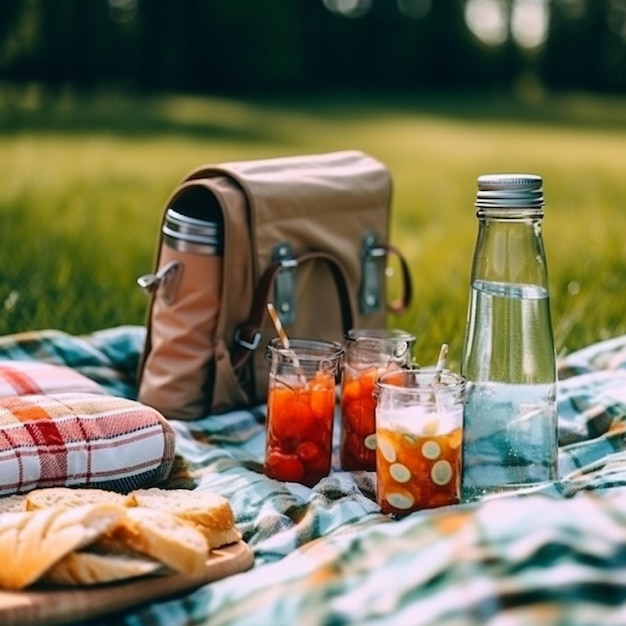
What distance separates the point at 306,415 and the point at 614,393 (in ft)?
2.52

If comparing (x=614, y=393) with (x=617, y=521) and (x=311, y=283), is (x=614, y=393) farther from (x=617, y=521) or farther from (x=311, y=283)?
(x=617, y=521)

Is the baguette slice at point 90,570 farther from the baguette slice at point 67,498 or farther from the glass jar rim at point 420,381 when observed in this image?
the glass jar rim at point 420,381

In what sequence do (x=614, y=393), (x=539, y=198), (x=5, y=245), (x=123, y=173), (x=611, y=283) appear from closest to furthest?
(x=539, y=198)
(x=614, y=393)
(x=611, y=283)
(x=5, y=245)
(x=123, y=173)

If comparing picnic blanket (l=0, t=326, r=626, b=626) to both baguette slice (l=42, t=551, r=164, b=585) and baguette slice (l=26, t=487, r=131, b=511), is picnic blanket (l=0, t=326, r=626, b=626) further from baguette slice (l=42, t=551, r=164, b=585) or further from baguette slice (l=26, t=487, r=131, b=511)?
baguette slice (l=26, t=487, r=131, b=511)

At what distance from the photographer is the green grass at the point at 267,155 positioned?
415cm

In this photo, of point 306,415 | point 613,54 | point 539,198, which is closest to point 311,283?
point 306,415

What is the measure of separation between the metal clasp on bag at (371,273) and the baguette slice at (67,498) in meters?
1.31

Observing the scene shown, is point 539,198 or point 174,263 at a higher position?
point 539,198

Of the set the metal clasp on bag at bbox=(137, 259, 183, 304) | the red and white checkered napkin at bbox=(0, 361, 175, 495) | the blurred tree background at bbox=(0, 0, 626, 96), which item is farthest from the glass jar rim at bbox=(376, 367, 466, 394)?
the blurred tree background at bbox=(0, 0, 626, 96)

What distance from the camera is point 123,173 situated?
316 inches

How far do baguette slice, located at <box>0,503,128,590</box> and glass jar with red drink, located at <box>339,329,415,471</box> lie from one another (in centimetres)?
76

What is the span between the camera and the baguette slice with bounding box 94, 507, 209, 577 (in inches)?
73.9

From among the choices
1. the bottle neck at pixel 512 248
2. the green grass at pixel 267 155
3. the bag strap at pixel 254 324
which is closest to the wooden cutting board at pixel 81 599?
the bottle neck at pixel 512 248

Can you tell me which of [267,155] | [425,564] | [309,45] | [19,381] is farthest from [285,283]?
[309,45]
